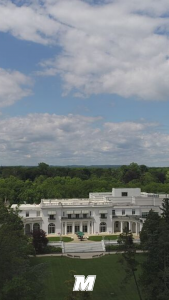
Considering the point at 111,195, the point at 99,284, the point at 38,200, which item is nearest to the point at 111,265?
the point at 99,284

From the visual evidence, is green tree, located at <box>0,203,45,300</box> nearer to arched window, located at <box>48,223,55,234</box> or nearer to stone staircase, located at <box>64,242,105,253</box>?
stone staircase, located at <box>64,242,105,253</box>

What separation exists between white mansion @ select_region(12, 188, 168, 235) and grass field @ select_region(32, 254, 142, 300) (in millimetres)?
15841

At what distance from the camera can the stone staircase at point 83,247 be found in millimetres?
51188

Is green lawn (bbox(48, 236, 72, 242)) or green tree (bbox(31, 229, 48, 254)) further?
green lawn (bbox(48, 236, 72, 242))

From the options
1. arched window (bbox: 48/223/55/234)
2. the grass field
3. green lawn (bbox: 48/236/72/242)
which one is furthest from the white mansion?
the grass field

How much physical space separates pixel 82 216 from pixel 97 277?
25.8m

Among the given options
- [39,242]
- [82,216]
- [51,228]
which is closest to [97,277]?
[39,242]

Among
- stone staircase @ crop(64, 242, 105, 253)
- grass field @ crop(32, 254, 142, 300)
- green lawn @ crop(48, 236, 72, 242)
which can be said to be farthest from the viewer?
green lawn @ crop(48, 236, 72, 242)

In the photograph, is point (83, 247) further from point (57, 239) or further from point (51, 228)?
point (51, 228)

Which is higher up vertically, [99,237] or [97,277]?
[99,237]

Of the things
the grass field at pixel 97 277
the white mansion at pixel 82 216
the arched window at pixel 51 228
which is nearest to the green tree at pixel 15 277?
the grass field at pixel 97 277

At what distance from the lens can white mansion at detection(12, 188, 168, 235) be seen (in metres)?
62.2

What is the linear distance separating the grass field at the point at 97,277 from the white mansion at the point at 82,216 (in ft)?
52.0

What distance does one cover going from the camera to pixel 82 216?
63.8 meters
